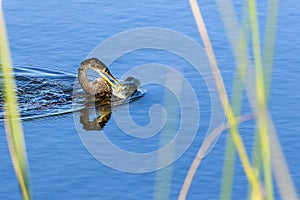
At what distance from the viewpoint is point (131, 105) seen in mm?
8430

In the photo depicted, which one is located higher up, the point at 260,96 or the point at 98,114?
the point at 98,114

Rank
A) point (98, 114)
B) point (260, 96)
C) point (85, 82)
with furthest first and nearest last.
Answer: point (85, 82), point (98, 114), point (260, 96)

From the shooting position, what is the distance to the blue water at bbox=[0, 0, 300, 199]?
636 cm

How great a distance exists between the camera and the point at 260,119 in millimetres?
2641

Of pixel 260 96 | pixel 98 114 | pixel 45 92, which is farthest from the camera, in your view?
pixel 45 92

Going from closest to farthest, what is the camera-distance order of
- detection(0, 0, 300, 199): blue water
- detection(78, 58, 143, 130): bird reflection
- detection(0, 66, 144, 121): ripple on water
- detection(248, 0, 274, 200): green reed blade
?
detection(248, 0, 274, 200): green reed blade < detection(0, 0, 300, 199): blue water < detection(0, 66, 144, 121): ripple on water < detection(78, 58, 143, 130): bird reflection

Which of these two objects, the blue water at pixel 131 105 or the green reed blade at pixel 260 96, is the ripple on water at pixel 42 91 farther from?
the green reed blade at pixel 260 96

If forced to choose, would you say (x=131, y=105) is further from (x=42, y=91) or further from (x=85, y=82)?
(x=42, y=91)

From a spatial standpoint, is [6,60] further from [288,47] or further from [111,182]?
[288,47]

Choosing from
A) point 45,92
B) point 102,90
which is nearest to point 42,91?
point 45,92

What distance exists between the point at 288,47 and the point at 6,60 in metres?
6.81

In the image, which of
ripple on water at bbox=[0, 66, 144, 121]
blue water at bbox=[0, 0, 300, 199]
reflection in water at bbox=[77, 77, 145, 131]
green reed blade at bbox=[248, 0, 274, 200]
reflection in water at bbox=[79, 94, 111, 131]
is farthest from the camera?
ripple on water at bbox=[0, 66, 144, 121]

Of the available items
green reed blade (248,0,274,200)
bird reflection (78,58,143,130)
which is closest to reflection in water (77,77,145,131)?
bird reflection (78,58,143,130)

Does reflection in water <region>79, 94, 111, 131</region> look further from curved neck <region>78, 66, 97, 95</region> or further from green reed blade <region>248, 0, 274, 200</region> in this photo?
green reed blade <region>248, 0, 274, 200</region>
